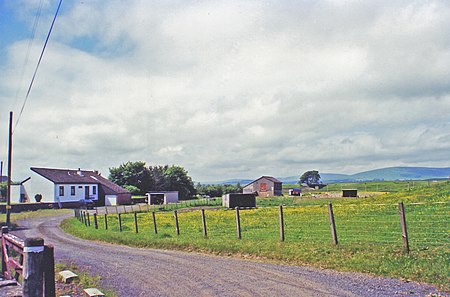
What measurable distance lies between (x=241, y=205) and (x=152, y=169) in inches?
2349

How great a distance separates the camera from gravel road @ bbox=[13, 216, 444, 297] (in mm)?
9672

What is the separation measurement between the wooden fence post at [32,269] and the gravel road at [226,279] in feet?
13.6

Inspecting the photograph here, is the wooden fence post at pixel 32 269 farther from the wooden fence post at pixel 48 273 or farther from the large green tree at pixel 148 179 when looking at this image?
the large green tree at pixel 148 179

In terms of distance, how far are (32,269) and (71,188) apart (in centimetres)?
6869

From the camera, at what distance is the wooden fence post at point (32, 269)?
609cm

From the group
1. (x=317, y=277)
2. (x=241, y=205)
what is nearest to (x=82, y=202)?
(x=241, y=205)

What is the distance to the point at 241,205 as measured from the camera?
58.3 m

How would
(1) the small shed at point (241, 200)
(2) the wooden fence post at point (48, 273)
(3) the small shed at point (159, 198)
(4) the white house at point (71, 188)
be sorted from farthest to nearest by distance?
(3) the small shed at point (159, 198)
(4) the white house at point (71, 188)
(1) the small shed at point (241, 200)
(2) the wooden fence post at point (48, 273)

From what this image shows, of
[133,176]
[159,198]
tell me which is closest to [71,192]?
[159,198]

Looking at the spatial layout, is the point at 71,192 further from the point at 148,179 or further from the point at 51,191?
the point at 148,179

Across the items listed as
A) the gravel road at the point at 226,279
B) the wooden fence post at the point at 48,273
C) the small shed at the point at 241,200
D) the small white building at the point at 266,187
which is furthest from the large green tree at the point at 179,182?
the wooden fence post at the point at 48,273

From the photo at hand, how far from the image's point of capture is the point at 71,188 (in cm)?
7100

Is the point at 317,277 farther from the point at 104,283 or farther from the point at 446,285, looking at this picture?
the point at 104,283

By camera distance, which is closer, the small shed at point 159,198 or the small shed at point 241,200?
the small shed at point 241,200
